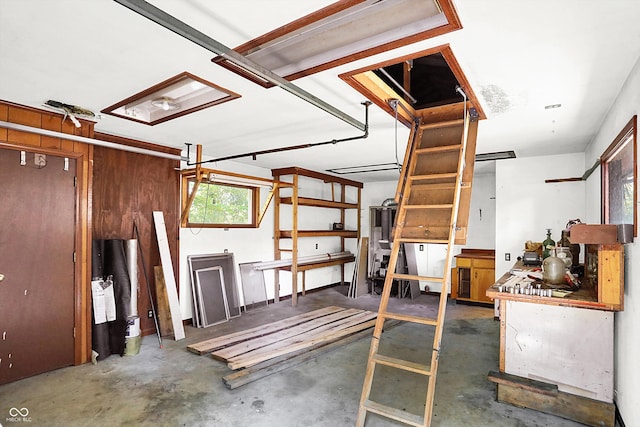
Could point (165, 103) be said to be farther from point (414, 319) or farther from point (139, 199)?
point (414, 319)

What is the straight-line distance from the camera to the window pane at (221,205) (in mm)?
5371

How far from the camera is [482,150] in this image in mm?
4758

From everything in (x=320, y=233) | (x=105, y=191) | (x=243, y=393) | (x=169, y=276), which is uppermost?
(x=105, y=191)

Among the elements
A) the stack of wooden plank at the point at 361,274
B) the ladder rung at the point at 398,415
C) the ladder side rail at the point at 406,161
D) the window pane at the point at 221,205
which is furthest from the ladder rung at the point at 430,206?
the stack of wooden plank at the point at 361,274

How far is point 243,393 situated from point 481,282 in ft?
15.4

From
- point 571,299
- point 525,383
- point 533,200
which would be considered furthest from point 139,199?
point 533,200

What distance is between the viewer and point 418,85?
3.52m

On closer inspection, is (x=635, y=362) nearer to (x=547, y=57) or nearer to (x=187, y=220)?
(x=547, y=57)

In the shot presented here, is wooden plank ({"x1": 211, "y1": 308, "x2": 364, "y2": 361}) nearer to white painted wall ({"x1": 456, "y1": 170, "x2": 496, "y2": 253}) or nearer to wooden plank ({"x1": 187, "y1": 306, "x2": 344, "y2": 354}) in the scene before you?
wooden plank ({"x1": 187, "y1": 306, "x2": 344, "y2": 354})

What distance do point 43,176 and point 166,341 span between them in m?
2.33

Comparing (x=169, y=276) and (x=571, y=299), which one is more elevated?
(x=571, y=299)

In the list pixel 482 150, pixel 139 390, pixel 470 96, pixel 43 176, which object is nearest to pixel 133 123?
pixel 43 176

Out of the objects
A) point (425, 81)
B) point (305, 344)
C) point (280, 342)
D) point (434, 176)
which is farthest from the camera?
point (280, 342)

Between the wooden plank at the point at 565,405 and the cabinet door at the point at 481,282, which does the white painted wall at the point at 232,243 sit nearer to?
the cabinet door at the point at 481,282
